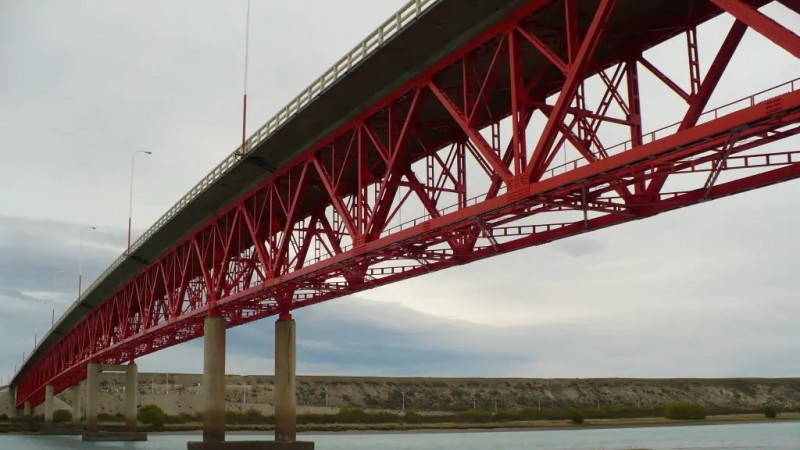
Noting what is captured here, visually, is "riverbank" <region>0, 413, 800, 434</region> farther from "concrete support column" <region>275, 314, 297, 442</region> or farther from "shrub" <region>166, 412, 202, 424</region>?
"concrete support column" <region>275, 314, 297, 442</region>

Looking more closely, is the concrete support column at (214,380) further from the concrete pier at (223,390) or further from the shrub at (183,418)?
the shrub at (183,418)

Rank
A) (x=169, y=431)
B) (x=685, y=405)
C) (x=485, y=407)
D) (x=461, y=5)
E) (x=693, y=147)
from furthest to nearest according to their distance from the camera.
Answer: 1. (x=485, y=407)
2. (x=685, y=405)
3. (x=169, y=431)
4. (x=461, y=5)
5. (x=693, y=147)

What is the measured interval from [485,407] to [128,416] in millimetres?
85020

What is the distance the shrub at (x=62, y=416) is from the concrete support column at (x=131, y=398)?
185 ft

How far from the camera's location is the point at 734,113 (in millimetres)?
19781

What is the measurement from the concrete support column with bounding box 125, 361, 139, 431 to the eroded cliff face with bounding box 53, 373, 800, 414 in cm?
4942

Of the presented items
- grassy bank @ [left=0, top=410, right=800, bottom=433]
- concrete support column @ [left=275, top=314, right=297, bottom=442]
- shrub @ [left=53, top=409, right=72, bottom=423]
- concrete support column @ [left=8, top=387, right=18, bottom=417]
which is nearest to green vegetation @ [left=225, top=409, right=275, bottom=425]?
grassy bank @ [left=0, top=410, right=800, bottom=433]

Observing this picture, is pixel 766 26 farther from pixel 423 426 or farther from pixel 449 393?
pixel 449 393

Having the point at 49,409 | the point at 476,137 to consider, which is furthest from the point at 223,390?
the point at 49,409

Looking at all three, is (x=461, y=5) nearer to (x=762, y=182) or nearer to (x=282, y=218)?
(x=762, y=182)

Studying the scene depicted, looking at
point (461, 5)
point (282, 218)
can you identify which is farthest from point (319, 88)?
point (282, 218)

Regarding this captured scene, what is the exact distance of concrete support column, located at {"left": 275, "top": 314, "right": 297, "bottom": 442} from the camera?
5434cm

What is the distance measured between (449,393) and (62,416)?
218 feet

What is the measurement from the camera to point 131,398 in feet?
306
